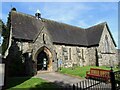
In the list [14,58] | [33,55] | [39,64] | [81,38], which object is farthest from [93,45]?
[14,58]

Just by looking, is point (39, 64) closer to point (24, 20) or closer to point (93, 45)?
point (24, 20)

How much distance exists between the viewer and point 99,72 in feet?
57.4

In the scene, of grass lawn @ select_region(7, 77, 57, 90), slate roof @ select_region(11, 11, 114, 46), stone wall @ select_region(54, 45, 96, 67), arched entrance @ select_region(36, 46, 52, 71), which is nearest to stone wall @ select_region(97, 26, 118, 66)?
slate roof @ select_region(11, 11, 114, 46)

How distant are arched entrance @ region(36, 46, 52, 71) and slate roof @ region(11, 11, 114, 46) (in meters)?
2.41

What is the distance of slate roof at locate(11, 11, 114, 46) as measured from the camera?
24.2 m

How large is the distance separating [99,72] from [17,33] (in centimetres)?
1261

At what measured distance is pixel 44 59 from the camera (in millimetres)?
25547

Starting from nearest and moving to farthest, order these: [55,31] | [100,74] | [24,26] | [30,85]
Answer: [30,85]
[100,74]
[24,26]
[55,31]

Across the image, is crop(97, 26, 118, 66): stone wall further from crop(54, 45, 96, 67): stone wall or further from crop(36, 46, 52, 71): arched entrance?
crop(36, 46, 52, 71): arched entrance

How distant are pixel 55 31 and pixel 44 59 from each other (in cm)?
669

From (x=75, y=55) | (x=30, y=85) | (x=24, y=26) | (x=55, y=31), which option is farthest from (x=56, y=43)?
(x=30, y=85)

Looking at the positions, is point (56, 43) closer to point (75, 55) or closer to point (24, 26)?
point (75, 55)

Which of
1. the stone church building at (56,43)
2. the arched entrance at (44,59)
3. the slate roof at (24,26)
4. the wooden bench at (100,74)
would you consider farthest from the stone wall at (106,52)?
the wooden bench at (100,74)

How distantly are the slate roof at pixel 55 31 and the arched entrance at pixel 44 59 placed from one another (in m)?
2.41
